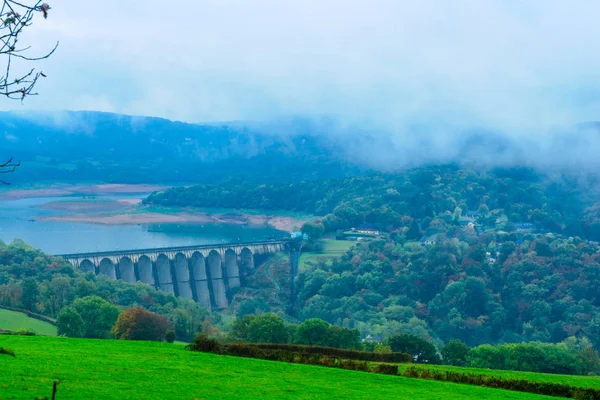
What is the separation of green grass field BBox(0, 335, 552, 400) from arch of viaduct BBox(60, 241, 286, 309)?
48.9 meters

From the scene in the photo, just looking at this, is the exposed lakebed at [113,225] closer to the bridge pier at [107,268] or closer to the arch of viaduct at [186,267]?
the arch of viaduct at [186,267]

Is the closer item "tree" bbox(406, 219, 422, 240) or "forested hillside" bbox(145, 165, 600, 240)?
"tree" bbox(406, 219, 422, 240)

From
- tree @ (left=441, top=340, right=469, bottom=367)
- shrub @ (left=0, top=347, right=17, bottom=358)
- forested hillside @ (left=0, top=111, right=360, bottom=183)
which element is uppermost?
forested hillside @ (left=0, top=111, right=360, bottom=183)

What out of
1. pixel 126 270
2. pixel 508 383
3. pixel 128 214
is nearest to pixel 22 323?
pixel 508 383

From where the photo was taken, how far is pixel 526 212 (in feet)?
378

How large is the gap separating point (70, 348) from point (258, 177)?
13840 centimetres

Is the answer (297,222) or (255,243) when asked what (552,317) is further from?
(297,222)

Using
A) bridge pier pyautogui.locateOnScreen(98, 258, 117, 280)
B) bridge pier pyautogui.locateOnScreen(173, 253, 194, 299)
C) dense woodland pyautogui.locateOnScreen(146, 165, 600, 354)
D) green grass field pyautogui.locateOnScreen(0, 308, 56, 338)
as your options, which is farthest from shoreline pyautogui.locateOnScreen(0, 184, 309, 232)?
green grass field pyautogui.locateOnScreen(0, 308, 56, 338)

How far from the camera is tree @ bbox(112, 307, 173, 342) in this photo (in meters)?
33.6

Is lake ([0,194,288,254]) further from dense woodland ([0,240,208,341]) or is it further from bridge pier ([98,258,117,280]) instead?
dense woodland ([0,240,208,341])

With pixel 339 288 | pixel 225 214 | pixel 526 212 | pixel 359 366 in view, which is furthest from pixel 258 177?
pixel 359 366

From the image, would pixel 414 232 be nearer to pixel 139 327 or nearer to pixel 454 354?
pixel 454 354

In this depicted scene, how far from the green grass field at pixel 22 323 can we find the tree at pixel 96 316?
1.62 m

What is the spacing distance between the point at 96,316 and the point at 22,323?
3.97 metres
